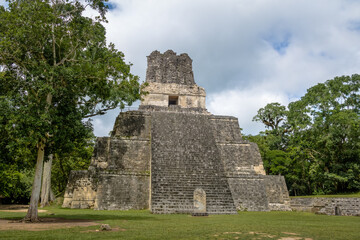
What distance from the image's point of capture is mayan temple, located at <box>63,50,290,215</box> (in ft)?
39.0

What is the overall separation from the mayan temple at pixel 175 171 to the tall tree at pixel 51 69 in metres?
4.38

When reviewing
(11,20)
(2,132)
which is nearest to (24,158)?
(2,132)

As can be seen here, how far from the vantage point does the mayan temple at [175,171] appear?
11898 millimetres

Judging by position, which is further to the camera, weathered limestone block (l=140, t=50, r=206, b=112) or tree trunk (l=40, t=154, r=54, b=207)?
weathered limestone block (l=140, t=50, r=206, b=112)

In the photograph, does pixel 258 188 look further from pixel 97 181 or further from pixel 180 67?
pixel 180 67

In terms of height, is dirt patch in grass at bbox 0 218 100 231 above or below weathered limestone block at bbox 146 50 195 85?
below

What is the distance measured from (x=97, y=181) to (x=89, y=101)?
4.81 m

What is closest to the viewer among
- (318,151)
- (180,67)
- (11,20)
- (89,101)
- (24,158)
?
(11,20)

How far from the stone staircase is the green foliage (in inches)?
297

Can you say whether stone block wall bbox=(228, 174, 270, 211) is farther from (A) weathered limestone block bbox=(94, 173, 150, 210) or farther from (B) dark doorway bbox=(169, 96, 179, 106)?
(B) dark doorway bbox=(169, 96, 179, 106)

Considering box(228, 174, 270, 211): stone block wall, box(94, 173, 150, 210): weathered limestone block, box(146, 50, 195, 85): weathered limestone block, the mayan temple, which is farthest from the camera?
box(146, 50, 195, 85): weathered limestone block

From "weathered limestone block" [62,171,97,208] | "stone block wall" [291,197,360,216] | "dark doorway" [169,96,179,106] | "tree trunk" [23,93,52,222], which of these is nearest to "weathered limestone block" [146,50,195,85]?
"dark doorway" [169,96,179,106]

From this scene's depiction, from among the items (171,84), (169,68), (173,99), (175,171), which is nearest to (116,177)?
(175,171)

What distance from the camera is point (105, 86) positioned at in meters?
9.41
